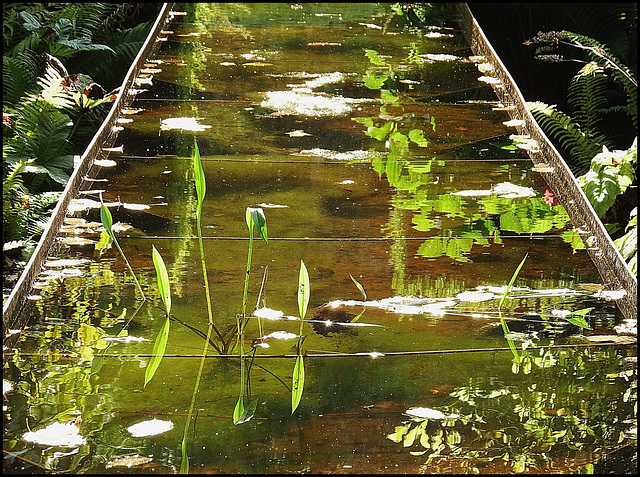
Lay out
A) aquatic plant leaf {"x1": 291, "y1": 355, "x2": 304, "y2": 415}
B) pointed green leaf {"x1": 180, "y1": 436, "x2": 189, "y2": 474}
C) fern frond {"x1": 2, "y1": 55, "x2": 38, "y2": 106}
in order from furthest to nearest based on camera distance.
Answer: fern frond {"x1": 2, "y1": 55, "x2": 38, "y2": 106} → aquatic plant leaf {"x1": 291, "y1": 355, "x2": 304, "y2": 415} → pointed green leaf {"x1": 180, "y1": 436, "x2": 189, "y2": 474}

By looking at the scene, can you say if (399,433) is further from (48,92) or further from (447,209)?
(48,92)

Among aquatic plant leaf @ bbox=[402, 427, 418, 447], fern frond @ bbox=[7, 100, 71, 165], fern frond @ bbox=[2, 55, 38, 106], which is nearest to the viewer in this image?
aquatic plant leaf @ bbox=[402, 427, 418, 447]

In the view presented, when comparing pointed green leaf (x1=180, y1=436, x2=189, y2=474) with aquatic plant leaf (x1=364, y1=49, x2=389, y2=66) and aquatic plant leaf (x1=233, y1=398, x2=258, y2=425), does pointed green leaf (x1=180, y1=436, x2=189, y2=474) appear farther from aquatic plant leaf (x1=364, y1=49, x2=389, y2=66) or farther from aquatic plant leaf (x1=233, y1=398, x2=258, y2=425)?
aquatic plant leaf (x1=364, y1=49, x2=389, y2=66)

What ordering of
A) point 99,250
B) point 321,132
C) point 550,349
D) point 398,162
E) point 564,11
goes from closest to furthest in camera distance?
point 550,349 → point 99,250 → point 398,162 → point 321,132 → point 564,11

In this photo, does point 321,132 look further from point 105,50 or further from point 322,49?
point 105,50

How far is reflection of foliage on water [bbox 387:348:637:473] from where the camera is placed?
1.74 meters

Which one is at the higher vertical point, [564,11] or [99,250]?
[564,11]

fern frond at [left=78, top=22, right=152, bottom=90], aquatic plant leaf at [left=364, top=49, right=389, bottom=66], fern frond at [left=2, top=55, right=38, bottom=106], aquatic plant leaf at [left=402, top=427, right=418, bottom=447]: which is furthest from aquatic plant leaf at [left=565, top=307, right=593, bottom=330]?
fern frond at [left=78, top=22, right=152, bottom=90]

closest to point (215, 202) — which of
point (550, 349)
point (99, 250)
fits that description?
point (99, 250)

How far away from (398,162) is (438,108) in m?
0.88

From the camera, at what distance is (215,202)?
10.0 feet

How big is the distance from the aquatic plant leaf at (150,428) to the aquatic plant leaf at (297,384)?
0.97 feet

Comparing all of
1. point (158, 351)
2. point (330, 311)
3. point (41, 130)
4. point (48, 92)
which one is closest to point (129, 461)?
point (158, 351)

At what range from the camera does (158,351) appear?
→ 2107 mm
